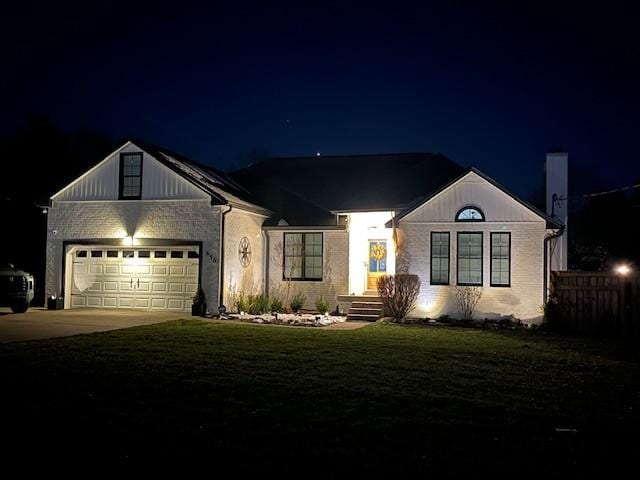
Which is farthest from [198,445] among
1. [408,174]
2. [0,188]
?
[0,188]

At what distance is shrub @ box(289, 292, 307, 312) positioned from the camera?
19.9 m

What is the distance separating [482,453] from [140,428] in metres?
3.24

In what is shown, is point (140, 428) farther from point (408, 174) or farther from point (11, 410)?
point (408, 174)

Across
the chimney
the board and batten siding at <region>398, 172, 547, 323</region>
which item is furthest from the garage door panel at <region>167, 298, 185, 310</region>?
the chimney

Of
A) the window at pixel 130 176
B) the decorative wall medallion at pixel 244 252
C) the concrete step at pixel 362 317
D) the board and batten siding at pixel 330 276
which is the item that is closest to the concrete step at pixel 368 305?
the concrete step at pixel 362 317

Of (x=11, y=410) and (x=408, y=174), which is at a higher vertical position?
(x=408, y=174)

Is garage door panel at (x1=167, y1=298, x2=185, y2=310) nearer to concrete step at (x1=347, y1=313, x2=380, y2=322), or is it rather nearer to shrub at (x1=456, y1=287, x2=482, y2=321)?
concrete step at (x1=347, y1=313, x2=380, y2=322)

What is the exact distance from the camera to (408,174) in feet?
75.4

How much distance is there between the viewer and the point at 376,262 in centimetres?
2100

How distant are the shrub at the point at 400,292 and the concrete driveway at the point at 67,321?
5.95m

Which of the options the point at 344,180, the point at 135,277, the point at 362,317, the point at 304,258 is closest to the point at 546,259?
the point at 362,317

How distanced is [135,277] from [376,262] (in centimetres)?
801

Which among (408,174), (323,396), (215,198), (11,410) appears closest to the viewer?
(11,410)

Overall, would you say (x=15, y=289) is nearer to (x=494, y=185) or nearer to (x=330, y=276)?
(x=330, y=276)
